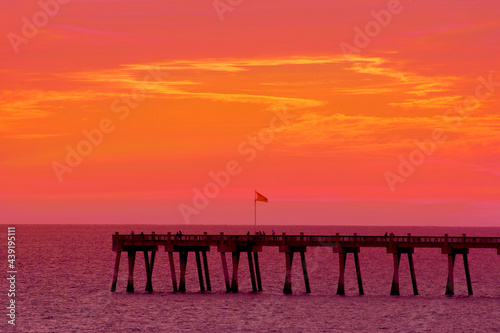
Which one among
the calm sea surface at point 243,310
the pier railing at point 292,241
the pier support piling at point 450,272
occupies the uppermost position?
the pier railing at point 292,241

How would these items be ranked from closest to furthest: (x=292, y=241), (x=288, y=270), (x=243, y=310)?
(x=243, y=310) → (x=288, y=270) → (x=292, y=241)

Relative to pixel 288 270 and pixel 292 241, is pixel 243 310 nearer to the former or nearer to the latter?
pixel 288 270

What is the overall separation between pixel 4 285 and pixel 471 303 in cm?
4791

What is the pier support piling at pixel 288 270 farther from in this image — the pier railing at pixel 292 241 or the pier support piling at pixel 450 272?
the pier support piling at pixel 450 272

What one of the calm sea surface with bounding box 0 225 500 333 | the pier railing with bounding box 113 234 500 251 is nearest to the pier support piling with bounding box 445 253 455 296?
the calm sea surface with bounding box 0 225 500 333

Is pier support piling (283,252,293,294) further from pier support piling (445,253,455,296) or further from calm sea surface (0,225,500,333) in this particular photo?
pier support piling (445,253,455,296)

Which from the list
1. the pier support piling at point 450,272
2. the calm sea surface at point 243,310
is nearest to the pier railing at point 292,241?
the pier support piling at point 450,272

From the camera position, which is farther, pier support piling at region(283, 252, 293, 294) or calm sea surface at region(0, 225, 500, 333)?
pier support piling at region(283, 252, 293, 294)

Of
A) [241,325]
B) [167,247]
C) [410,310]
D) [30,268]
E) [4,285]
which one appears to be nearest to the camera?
[241,325]

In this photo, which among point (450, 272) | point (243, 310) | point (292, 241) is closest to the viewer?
point (243, 310)

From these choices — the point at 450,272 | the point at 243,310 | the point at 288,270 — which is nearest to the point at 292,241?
the point at 288,270

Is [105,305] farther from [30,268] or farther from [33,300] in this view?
[30,268]

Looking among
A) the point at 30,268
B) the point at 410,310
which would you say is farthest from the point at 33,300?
the point at 30,268

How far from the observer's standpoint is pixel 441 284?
107375mm
